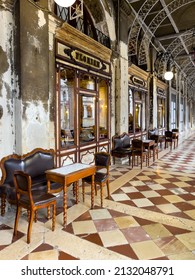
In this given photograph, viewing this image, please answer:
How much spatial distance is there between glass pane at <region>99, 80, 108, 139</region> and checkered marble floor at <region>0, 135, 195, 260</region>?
2359 millimetres

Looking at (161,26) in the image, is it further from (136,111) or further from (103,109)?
(103,109)

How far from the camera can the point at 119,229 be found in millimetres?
3076

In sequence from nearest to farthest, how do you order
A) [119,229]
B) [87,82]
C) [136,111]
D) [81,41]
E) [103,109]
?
[119,229], [81,41], [87,82], [103,109], [136,111]

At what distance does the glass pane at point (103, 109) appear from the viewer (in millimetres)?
6748

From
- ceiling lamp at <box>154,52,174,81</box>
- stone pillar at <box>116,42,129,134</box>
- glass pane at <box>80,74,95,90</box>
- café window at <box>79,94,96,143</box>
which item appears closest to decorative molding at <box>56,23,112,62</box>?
stone pillar at <box>116,42,129,134</box>

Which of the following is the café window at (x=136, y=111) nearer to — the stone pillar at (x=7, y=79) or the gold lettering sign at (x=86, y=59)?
the gold lettering sign at (x=86, y=59)

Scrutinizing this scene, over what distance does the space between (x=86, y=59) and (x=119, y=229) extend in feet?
14.6

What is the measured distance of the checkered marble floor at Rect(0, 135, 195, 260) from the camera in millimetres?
2514

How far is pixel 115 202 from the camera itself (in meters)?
4.07

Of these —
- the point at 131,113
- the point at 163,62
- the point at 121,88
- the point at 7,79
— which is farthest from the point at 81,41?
the point at 163,62

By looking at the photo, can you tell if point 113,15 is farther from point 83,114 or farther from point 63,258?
point 63,258

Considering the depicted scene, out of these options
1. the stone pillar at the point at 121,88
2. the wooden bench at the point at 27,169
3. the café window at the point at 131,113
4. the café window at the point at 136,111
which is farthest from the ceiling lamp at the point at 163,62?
the wooden bench at the point at 27,169

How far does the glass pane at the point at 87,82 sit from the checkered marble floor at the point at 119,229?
2.76 meters
